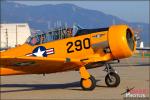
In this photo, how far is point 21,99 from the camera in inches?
514

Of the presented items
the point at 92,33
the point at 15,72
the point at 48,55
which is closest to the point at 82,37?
the point at 92,33

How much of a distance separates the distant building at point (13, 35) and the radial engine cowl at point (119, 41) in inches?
4749

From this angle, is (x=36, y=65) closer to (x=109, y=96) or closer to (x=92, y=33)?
(x=92, y=33)

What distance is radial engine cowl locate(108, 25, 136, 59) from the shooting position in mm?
14984

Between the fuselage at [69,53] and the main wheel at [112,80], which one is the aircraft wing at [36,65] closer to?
the fuselage at [69,53]

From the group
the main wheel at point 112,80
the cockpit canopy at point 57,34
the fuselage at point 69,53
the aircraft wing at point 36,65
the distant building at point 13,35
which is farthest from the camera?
the distant building at point 13,35

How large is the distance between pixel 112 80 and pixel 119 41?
1905 mm

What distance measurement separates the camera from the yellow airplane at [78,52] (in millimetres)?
15055

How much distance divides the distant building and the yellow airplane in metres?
119

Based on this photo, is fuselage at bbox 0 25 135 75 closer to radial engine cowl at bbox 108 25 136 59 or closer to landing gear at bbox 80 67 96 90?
radial engine cowl at bbox 108 25 136 59

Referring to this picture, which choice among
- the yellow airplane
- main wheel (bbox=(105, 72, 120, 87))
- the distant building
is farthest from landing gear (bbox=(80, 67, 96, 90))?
the distant building

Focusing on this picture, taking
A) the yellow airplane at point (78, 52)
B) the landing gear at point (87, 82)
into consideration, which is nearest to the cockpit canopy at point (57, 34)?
the yellow airplane at point (78, 52)

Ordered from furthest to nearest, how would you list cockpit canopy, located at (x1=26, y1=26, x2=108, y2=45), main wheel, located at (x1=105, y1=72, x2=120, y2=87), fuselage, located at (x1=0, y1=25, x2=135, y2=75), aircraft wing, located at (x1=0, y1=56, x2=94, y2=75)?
1. main wheel, located at (x1=105, y1=72, x2=120, y2=87)
2. cockpit canopy, located at (x1=26, y1=26, x2=108, y2=45)
3. fuselage, located at (x1=0, y1=25, x2=135, y2=75)
4. aircraft wing, located at (x1=0, y1=56, x2=94, y2=75)

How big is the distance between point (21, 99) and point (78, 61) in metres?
2.96
